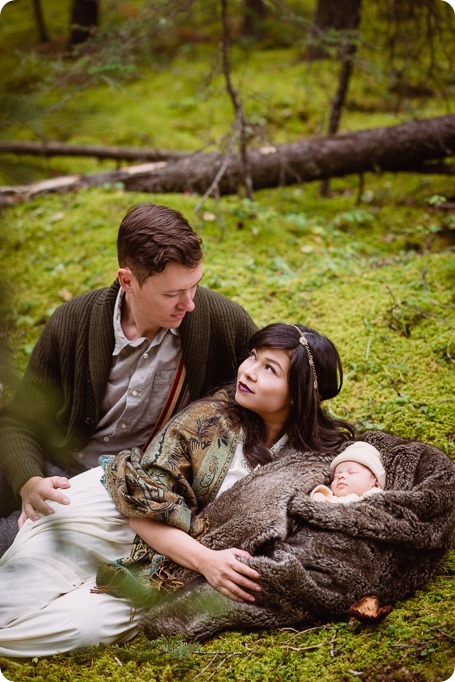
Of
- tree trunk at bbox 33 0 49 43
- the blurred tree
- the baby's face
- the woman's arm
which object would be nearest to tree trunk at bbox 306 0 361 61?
the blurred tree

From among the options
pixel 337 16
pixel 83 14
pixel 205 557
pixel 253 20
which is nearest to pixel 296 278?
pixel 205 557

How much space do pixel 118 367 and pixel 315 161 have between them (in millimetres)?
3396

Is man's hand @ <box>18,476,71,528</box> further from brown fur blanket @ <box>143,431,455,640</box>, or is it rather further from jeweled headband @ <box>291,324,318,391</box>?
jeweled headband @ <box>291,324,318,391</box>

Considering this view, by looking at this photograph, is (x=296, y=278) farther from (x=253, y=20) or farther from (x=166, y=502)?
(x=253, y=20)

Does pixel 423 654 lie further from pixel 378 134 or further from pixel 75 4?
pixel 75 4

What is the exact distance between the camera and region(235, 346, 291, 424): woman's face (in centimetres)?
242

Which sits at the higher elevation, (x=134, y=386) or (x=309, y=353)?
(x=309, y=353)

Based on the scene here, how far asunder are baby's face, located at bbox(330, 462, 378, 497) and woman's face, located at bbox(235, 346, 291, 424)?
14.0 inches

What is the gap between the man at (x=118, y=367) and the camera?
8.02 feet

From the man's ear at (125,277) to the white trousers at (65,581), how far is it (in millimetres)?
816

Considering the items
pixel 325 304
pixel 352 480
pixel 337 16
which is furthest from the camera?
pixel 337 16

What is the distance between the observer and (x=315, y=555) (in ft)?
6.98

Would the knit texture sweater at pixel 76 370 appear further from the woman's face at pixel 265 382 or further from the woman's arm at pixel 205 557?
the woman's arm at pixel 205 557

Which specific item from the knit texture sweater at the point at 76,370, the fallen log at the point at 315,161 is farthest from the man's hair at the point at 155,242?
the fallen log at the point at 315,161
